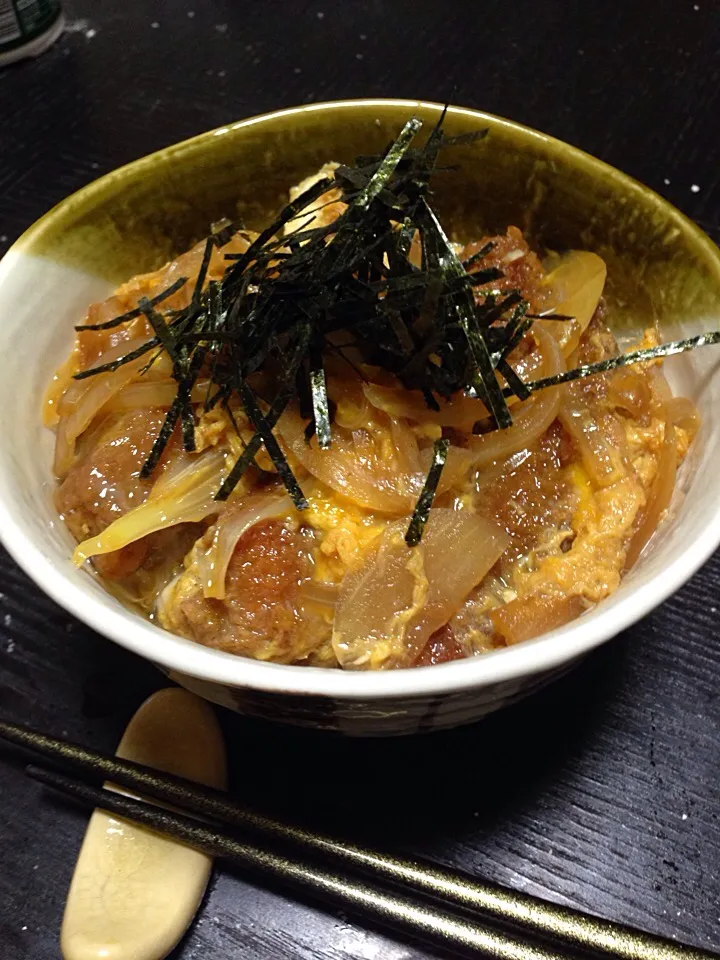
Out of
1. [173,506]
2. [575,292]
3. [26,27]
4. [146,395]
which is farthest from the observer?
[26,27]

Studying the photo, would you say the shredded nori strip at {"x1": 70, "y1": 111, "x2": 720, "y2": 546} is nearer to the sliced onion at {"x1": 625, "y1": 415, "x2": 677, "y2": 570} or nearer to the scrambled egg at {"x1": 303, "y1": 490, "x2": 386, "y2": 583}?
the scrambled egg at {"x1": 303, "y1": 490, "x2": 386, "y2": 583}

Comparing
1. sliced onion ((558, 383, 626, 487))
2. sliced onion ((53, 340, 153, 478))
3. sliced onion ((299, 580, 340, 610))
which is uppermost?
sliced onion ((53, 340, 153, 478))

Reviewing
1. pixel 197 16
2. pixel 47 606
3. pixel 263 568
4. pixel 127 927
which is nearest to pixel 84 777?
pixel 127 927

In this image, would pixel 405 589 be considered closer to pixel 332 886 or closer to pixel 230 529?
pixel 230 529

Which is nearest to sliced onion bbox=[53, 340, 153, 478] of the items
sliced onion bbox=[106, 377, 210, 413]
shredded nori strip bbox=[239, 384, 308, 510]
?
sliced onion bbox=[106, 377, 210, 413]

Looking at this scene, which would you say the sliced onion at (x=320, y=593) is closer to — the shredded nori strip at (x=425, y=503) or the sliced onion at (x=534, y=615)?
the shredded nori strip at (x=425, y=503)

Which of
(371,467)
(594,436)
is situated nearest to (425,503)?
(371,467)
